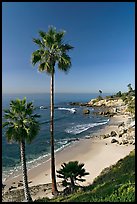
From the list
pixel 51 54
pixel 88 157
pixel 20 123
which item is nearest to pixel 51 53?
pixel 51 54

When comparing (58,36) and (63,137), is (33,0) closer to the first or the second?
(58,36)

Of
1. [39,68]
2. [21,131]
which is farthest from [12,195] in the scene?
[39,68]

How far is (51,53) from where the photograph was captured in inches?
551

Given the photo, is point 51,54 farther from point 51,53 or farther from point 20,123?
point 20,123

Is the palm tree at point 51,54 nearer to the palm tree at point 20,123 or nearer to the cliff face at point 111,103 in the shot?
the palm tree at point 20,123

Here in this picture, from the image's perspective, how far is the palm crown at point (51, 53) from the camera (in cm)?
1385

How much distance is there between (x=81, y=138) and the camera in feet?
122

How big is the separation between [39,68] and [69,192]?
708 cm

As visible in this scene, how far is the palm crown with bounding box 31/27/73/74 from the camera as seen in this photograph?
13.9 metres

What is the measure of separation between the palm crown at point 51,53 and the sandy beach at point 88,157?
769cm

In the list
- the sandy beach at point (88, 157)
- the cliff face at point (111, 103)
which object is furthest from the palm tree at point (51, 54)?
the cliff face at point (111, 103)

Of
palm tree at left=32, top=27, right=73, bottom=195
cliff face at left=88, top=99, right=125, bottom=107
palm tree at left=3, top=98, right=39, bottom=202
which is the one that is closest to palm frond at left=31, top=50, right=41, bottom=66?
palm tree at left=32, top=27, right=73, bottom=195

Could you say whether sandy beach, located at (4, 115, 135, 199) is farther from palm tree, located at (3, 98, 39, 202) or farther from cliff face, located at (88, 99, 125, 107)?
cliff face, located at (88, 99, 125, 107)

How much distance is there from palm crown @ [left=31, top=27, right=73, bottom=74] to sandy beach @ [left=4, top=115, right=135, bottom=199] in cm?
769
